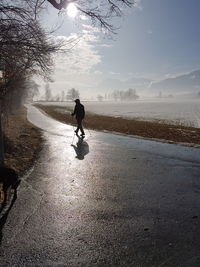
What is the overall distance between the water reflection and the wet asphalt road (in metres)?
0.84

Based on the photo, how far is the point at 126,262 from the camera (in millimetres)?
3199

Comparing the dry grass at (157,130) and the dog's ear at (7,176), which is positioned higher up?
the dog's ear at (7,176)

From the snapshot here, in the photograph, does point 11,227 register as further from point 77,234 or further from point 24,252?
point 77,234

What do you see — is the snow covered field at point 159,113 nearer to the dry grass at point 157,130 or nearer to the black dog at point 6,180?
the dry grass at point 157,130

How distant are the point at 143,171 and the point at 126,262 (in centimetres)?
452

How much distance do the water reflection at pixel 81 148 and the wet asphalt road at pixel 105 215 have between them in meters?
0.84

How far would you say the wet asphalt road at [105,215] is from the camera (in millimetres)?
3358

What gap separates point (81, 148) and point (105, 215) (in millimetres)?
6487

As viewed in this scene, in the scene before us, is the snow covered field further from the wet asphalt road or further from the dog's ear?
the dog's ear

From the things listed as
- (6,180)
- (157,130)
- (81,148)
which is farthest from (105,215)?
(157,130)

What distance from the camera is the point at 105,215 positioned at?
462 centimetres

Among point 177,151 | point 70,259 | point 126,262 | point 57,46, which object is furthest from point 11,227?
point 177,151

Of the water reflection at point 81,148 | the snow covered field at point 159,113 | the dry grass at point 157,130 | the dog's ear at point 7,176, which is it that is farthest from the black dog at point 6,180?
the snow covered field at point 159,113

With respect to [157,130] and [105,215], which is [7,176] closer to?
[105,215]
